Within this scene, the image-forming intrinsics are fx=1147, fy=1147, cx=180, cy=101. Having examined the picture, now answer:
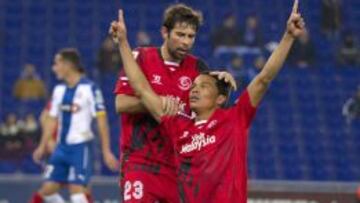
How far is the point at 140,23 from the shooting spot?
2273cm

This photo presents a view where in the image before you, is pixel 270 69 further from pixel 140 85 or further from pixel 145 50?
pixel 145 50

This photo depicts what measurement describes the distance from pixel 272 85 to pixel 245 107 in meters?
14.7

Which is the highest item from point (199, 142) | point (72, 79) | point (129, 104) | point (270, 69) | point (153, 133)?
point (270, 69)

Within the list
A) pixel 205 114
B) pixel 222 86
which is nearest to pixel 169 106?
pixel 205 114

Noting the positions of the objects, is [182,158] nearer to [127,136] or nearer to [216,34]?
[127,136]

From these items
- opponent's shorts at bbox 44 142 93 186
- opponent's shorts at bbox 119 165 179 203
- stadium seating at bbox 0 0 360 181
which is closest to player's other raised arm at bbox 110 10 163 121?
opponent's shorts at bbox 119 165 179 203

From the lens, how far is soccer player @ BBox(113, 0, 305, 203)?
6266 millimetres

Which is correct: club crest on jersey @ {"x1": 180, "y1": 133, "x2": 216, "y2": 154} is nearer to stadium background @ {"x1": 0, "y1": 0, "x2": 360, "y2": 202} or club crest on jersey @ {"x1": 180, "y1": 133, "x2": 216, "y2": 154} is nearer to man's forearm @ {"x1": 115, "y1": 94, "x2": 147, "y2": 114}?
man's forearm @ {"x1": 115, "y1": 94, "x2": 147, "y2": 114}

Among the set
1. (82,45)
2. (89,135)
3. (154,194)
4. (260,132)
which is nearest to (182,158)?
(154,194)

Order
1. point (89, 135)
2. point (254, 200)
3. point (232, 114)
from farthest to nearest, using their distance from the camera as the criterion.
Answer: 1. point (254, 200)
2. point (89, 135)
3. point (232, 114)

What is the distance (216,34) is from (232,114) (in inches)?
583

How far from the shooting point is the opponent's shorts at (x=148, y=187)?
7.24 m

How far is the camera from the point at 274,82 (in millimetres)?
20875

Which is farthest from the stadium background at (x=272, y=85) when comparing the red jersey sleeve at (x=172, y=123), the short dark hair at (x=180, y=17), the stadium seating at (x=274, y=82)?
the red jersey sleeve at (x=172, y=123)
